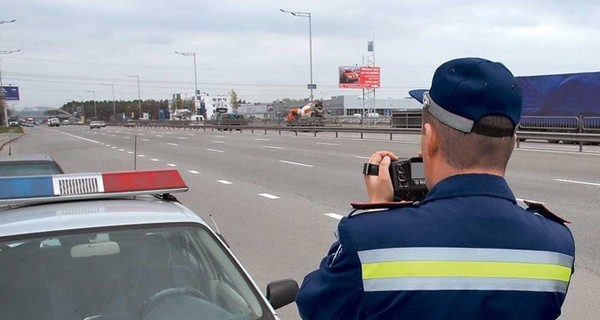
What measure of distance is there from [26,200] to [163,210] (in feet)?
2.40

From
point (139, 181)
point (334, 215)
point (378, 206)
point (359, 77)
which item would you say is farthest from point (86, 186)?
point (359, 77)

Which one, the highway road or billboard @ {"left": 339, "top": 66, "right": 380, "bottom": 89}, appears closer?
the highway road

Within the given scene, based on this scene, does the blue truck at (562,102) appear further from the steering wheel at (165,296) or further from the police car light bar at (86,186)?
the steering wheel at (165,296)

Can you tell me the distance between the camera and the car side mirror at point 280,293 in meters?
2.82

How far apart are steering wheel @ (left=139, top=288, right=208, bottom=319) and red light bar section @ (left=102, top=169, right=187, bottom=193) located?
2.31 feet

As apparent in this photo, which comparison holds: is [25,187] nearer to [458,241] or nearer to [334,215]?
[458,241]

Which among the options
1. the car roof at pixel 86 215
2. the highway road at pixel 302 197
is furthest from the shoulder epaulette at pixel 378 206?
the highway road at pixel 302 197

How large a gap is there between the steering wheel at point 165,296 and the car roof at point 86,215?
0.36 metres

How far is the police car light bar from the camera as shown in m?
2.97

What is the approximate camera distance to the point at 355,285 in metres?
1.31

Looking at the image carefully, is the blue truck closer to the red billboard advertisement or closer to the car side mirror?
the car side mirror

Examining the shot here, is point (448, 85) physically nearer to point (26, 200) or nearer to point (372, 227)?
point (372, 227)

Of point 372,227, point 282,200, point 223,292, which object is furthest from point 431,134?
point 282,200

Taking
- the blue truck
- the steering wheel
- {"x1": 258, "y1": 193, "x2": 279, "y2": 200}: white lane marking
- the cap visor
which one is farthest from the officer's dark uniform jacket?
the blue truck
